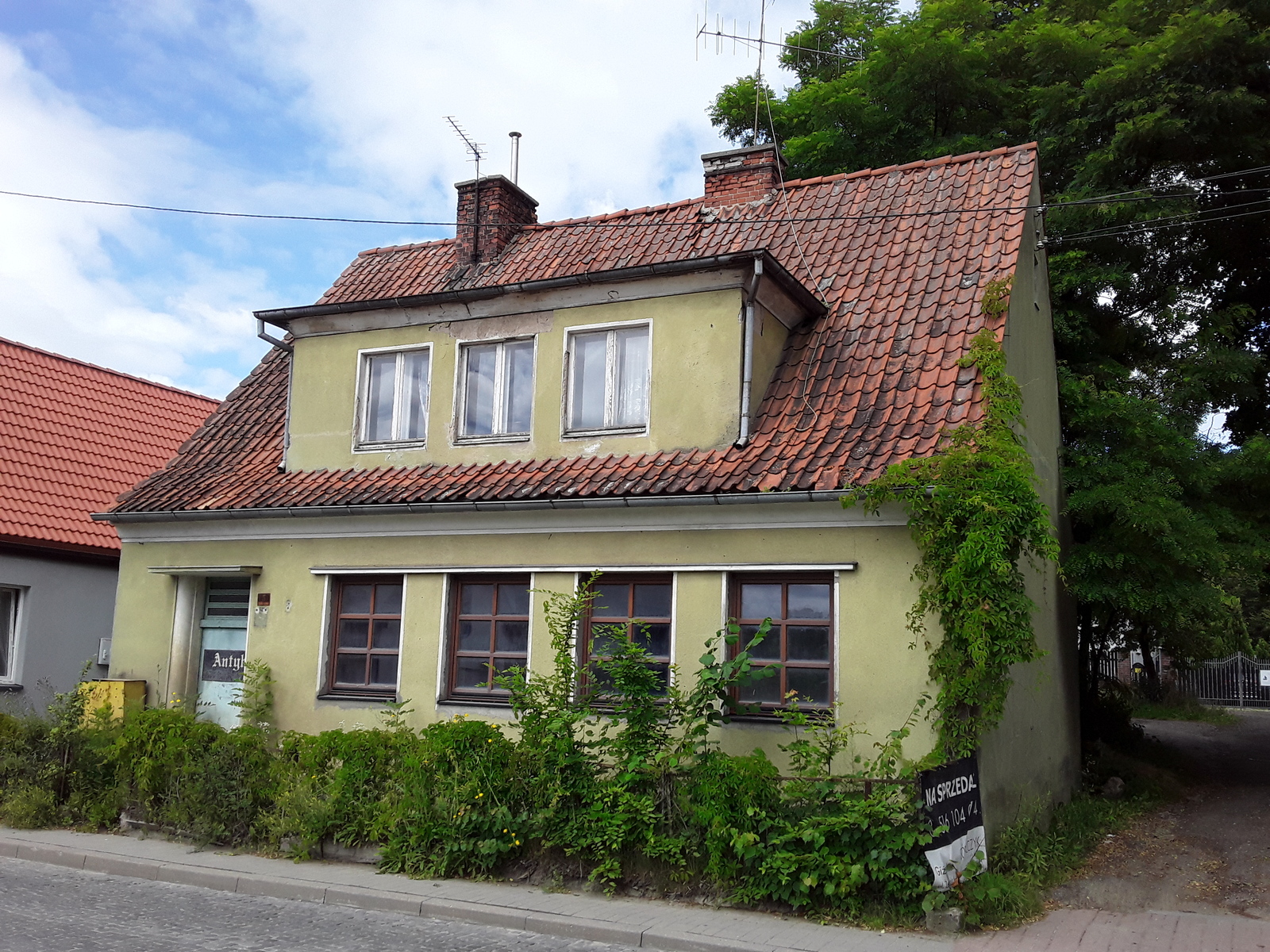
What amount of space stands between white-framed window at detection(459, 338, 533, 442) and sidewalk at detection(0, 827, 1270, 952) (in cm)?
497

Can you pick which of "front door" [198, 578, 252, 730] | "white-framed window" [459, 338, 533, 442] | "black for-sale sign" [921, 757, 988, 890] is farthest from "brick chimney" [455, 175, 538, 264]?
"black for-sale sign" [921, 757, 988, 890]

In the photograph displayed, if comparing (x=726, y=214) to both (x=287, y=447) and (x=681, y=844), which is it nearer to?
(x=287, y=447)

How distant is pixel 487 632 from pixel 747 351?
4.09 meters

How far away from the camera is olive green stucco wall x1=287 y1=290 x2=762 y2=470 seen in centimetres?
1091

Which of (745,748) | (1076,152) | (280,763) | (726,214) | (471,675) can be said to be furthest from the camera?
(1076,152)

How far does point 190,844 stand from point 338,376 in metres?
5.60

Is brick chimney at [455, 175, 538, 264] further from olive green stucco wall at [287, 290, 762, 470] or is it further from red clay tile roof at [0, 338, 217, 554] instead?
red clay tile roof at [0, 338, 217, 554]

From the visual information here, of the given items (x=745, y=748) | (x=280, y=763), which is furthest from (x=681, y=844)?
Answer: (x=280, y=763)

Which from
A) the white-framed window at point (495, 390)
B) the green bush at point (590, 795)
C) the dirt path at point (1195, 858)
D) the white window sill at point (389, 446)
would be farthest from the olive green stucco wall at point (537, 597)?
the dirt path at point (1195, 858)

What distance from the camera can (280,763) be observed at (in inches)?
413

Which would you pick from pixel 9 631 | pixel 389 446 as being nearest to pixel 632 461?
pixel 389 446

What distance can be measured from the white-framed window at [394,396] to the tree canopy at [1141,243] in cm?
757

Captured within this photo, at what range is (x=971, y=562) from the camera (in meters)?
8.20

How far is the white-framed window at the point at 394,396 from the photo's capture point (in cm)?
1269
